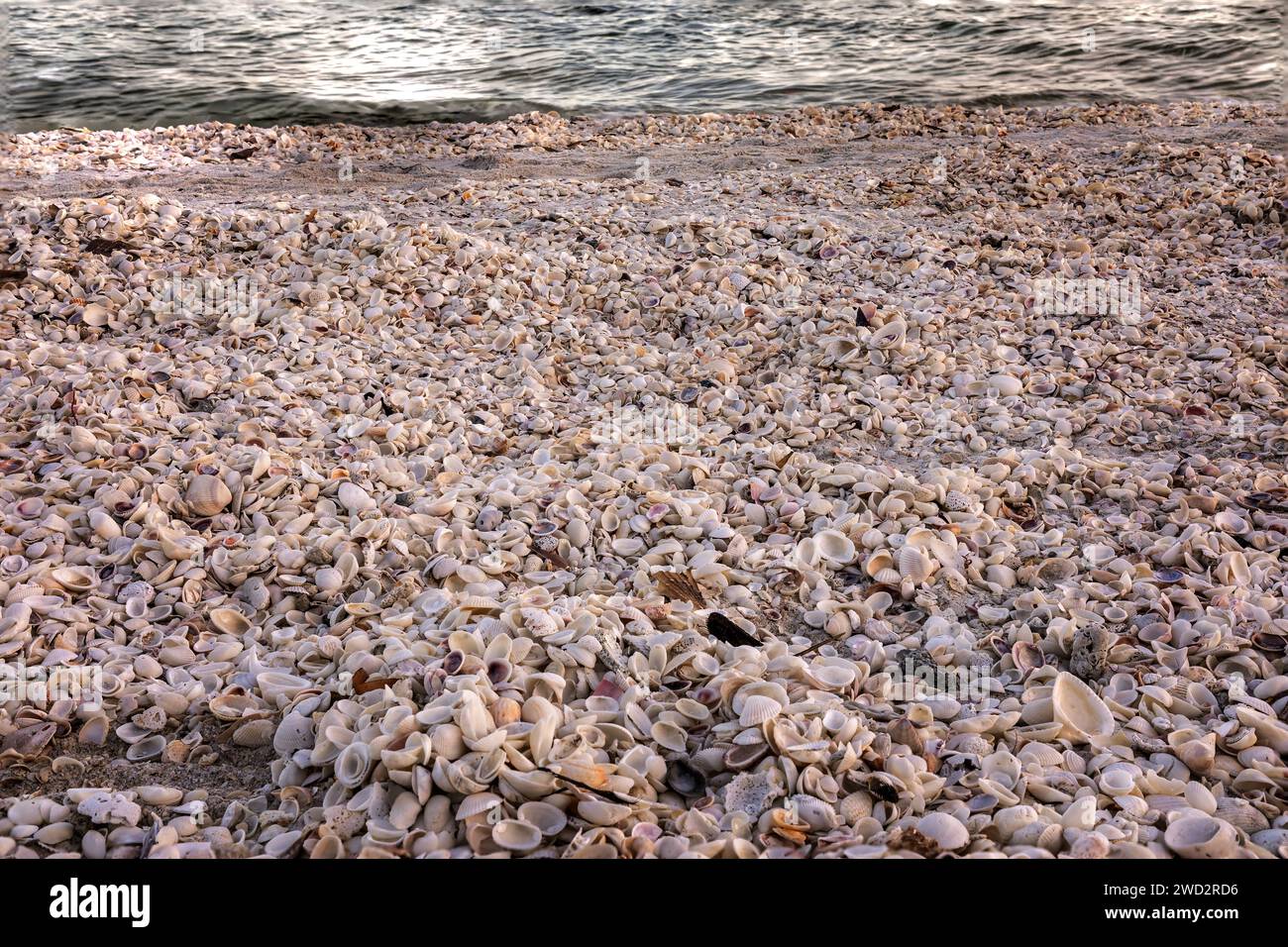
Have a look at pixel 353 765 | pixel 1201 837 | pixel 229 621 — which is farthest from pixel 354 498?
pixel 1201 837

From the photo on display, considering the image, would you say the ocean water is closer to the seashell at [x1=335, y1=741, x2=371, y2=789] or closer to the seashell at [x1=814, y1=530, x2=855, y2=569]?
the seashell at [x1=814, y1=530, x2=855, y2=569]

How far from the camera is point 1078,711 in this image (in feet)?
7.05

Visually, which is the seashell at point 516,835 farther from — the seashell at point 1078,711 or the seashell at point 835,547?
the seashell at point 835,547

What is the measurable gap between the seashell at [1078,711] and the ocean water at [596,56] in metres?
10.0

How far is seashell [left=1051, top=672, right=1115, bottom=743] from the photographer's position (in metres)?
2.07

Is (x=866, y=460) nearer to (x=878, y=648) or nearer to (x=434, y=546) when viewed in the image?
(x=878, y=648)

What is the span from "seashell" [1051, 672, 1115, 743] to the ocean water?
32.9 feet

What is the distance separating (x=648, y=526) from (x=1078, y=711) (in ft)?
4.69

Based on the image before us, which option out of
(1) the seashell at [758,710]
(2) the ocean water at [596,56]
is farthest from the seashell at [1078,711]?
(2) the ocean water at [596,56]

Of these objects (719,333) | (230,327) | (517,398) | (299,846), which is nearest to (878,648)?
(299,846)

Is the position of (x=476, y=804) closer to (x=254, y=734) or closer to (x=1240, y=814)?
(x=254, y=734)

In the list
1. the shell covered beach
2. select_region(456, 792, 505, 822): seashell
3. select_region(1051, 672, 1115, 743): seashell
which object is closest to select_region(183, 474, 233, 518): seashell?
the shell covered beach

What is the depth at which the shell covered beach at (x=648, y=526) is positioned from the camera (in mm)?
1860

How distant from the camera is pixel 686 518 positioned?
10.0ft
